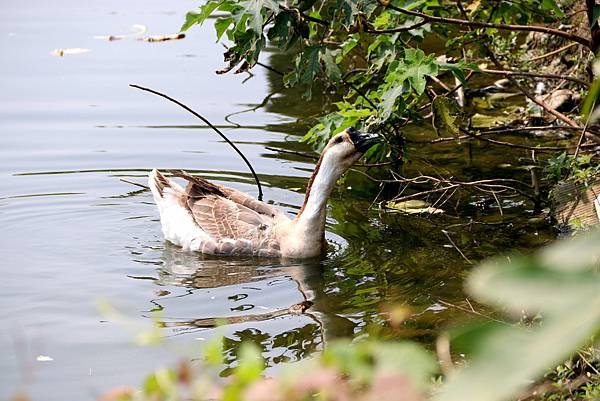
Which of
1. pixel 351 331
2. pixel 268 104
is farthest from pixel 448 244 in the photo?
pixel 268 104

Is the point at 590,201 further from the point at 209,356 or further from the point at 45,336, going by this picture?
the point at 209,356

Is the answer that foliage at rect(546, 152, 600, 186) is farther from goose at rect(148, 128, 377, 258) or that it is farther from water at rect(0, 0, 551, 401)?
goose at rect(148, 128, 377, 258)

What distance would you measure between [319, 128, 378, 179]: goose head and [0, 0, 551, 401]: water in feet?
2.29

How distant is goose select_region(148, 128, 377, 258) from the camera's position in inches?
320

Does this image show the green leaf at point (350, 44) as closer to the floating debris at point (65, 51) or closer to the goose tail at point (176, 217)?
the goose tail at point (176, 217)

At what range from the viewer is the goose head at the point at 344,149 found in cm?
806

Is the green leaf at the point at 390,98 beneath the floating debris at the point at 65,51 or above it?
above

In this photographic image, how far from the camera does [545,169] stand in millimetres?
8172

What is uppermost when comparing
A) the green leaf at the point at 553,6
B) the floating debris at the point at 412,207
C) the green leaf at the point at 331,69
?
the green leaf at the point at 553,6

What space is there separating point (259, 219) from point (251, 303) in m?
1.67

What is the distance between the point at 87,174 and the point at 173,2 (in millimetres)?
8116

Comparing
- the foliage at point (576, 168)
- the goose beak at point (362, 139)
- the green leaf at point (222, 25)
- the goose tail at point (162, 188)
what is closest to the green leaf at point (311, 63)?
the goose beak at point (362, 139)

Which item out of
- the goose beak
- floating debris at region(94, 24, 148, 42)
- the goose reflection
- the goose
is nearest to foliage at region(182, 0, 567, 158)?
the goose beak

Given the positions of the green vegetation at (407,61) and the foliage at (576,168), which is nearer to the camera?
the green vegetation at (407,61)
